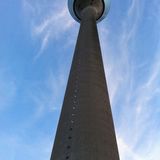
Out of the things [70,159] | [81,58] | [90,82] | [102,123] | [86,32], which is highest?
[86,32]

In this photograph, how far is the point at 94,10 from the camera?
4081 cm

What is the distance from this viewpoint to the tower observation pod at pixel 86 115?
2058cm

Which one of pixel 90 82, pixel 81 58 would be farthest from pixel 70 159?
pixel 81 58

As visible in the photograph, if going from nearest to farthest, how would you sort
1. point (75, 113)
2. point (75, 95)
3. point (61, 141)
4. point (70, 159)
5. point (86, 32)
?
point (70, 159), point (61, 141), point (75, 113), point (75, 95), point (86, 32)

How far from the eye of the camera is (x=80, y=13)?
42.8 metres

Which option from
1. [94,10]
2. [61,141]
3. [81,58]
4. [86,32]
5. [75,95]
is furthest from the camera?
[94,10]

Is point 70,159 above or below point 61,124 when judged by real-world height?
below

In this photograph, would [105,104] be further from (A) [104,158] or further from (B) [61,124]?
(A) [104,158]

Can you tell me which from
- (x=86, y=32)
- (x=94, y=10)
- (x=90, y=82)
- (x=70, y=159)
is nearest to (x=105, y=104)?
(x=90, y=82)

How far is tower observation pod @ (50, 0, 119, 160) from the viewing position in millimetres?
20578

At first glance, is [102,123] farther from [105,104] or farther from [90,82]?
[90,82]

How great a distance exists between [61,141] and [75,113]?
2.35 m

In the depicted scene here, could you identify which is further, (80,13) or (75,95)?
(80,13)

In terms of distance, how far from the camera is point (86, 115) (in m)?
22.9
